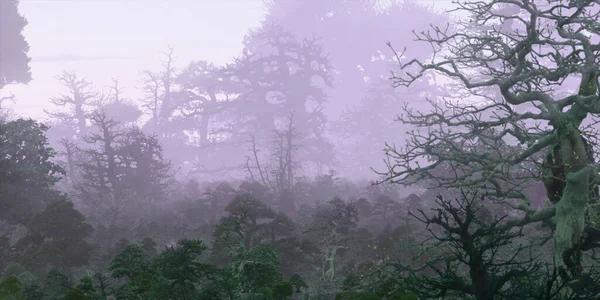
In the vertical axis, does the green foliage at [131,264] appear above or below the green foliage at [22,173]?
below

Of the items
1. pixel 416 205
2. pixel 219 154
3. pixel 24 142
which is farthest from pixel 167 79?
pixel 416 205

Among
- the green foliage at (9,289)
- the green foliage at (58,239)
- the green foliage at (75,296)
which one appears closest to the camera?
the green foliage at (75,296)

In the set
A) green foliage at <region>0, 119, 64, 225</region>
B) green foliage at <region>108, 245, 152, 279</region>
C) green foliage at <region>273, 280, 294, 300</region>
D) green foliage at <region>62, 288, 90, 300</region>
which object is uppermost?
green foliage at <region>0, 119, 64, 225</region>

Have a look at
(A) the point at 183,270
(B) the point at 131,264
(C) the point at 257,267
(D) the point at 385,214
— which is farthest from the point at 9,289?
(D) the point at 385,214

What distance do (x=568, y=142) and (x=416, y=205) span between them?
9378mm

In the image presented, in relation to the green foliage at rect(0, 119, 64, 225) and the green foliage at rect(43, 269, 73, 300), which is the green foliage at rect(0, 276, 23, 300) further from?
the green foliage at rect(0, 119, 64, 225)

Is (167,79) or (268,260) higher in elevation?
(167,79)

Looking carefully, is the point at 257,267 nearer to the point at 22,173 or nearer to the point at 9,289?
the point at 9,289

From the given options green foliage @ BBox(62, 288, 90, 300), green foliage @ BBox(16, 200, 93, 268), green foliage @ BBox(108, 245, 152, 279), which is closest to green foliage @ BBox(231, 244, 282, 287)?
green foliage @ BBox(108, 245, 152, 279)

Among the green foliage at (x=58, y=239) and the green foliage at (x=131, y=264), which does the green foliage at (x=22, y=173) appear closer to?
the green foliage at (x=58, y=239)

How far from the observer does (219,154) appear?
48.7 m

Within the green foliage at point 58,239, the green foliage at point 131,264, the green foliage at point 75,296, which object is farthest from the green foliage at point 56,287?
the green foliage at point 58,239

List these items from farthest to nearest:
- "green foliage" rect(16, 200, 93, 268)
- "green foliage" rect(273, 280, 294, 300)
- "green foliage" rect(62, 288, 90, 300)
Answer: "green foliage" rect(16, 200, 93, 268)
"green foliage" rect(273, 280, 294, 300)
"green foliage" rect(62, 288, 90, 300)

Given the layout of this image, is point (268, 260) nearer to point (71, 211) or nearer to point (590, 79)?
point (590, 79)
